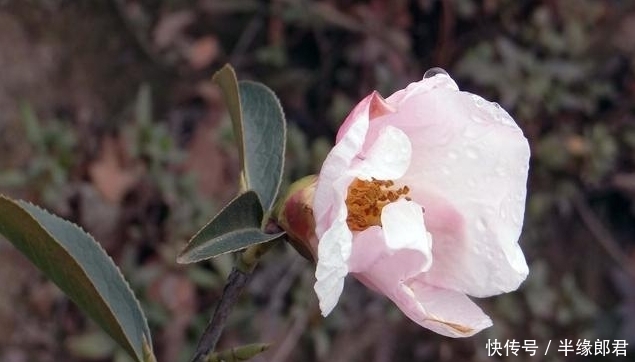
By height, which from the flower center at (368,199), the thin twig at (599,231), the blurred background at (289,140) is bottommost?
the thin twig at (599,231)

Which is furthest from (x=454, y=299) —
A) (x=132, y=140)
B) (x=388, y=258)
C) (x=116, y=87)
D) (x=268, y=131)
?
(x=116, y=87)

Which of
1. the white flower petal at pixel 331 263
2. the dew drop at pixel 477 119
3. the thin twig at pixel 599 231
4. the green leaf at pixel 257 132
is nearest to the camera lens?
the white flower petal at pixel 331 263

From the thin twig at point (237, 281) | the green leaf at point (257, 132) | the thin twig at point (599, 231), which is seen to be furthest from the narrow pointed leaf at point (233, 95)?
the thin twig at point (599, 231)

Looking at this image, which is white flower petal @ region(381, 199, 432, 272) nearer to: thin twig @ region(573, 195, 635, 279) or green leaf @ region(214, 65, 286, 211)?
green leaf @ region(214, 65, 286, 211)

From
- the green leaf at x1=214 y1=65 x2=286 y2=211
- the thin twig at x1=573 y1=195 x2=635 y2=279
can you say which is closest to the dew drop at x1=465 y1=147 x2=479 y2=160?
the green leaf at x1=214 y1=65 x2=286 y2=211

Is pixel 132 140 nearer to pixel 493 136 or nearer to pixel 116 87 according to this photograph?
pixel 116 87

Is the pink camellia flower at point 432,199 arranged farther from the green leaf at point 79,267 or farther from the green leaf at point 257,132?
the green leaf at point 79,267
